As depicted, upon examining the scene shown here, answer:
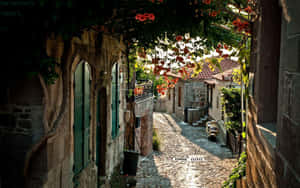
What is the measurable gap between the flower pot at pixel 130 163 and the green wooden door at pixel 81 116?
10.0 ft

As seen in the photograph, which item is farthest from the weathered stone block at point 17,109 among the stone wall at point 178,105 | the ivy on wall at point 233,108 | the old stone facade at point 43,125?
the stone wall at point 178,105

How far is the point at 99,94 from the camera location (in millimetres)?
6047

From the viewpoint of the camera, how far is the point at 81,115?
4.79m

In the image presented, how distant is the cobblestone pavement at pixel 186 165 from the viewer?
28.6ft

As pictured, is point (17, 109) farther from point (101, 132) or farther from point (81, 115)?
point (101, 132)

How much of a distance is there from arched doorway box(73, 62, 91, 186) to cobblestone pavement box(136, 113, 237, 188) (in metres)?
3.85

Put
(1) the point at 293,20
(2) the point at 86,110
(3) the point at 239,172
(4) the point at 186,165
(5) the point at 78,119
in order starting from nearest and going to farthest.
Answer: (1) the point at 293,20, (3) the point at 239,172, (5) the point at 78,119, (2) the point at 86,110, (4) the point at 186,165

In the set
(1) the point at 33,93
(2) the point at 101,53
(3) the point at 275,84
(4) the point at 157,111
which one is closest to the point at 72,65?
(1) the point at 33,93

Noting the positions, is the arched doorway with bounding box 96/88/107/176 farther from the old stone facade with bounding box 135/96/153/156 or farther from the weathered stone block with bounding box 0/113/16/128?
the old stone facade with bounding box 135/96/153/156

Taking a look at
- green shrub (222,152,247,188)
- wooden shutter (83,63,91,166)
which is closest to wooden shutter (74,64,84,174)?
wooden shutter (83,63,91,166)

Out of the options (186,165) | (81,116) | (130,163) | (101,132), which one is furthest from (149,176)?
(81,116)

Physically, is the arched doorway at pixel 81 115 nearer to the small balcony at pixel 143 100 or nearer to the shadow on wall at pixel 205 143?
the small balcony at pixel 143 100

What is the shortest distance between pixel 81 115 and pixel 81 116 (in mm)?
17

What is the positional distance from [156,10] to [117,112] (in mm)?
3773
